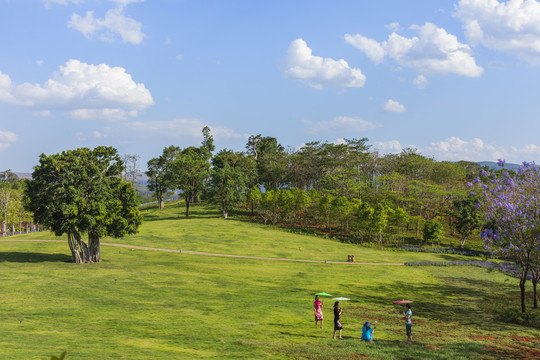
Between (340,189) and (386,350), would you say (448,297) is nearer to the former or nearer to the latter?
(386,350)

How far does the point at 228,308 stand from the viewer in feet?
99.4

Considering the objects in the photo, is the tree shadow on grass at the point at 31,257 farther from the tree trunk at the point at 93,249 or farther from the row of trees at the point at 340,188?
the row of trees at the point at 340,188

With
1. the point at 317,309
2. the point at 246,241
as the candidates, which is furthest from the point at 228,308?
the point at 246,241

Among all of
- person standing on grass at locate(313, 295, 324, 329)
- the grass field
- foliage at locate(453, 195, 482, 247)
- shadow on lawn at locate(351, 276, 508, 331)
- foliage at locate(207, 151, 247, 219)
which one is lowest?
shadow on lawn at locate(351, 276, 508, 331)

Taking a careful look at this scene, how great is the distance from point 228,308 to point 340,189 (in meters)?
88.1

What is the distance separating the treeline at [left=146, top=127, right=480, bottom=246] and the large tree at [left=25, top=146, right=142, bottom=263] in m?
57.3

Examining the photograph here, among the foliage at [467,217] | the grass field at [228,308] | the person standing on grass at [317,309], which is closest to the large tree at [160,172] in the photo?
the grass field at [228,308]

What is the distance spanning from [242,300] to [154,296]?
7845 mm

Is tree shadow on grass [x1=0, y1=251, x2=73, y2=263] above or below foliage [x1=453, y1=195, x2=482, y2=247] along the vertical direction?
below

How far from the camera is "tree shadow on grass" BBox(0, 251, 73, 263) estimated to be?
4766cm

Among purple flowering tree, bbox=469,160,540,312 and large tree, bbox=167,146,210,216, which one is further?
large tree, bbox=167,146,210,216

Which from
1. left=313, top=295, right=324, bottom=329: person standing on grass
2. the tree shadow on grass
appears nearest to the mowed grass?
the tree shadow on grass

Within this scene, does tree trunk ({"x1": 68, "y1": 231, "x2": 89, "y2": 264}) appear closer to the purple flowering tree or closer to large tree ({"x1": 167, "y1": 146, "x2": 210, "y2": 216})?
the purple flowering tree

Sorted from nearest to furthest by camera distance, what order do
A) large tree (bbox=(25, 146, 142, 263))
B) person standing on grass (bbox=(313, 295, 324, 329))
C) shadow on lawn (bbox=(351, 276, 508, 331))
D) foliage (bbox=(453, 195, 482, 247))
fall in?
1. person standing on grass (bbox=(313, 295, 324, 329))
2. shadow on lawn (bbox=(351, 276, 508, 331))
3. large tree (bbox=(25, 146, 142, 263))
4. foliage (bbox=(453, 195, 482, 247))
